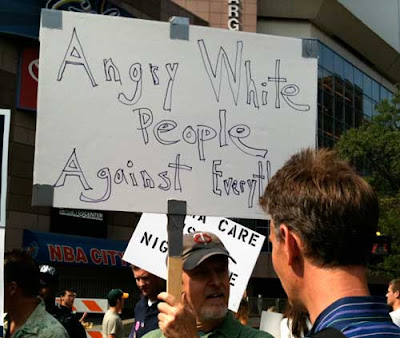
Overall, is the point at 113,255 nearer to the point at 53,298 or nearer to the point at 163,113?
the point at 53,298

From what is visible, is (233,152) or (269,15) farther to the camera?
(269,15)

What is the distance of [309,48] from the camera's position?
3.72 m

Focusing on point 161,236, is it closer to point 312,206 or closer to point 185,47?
point 185,47

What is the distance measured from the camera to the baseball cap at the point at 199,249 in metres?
3.27

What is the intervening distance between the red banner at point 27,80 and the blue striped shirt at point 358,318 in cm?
2654

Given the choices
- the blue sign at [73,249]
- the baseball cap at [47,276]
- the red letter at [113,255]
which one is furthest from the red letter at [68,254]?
the baseball cap at [47,276]

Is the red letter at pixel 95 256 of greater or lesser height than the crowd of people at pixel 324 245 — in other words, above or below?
below

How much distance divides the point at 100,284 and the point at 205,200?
94.3 ft

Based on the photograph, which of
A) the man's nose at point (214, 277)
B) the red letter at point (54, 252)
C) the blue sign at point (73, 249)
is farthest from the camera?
the red letter at point (54, 252)

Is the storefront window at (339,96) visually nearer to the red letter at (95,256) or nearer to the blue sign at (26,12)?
the red letter at (95,256)

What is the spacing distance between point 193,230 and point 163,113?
6.97 feet

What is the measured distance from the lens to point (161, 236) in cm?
521

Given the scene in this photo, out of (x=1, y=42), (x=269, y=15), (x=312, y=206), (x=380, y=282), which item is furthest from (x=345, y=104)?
(x=312, y=206)

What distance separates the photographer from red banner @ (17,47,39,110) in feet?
90.0
